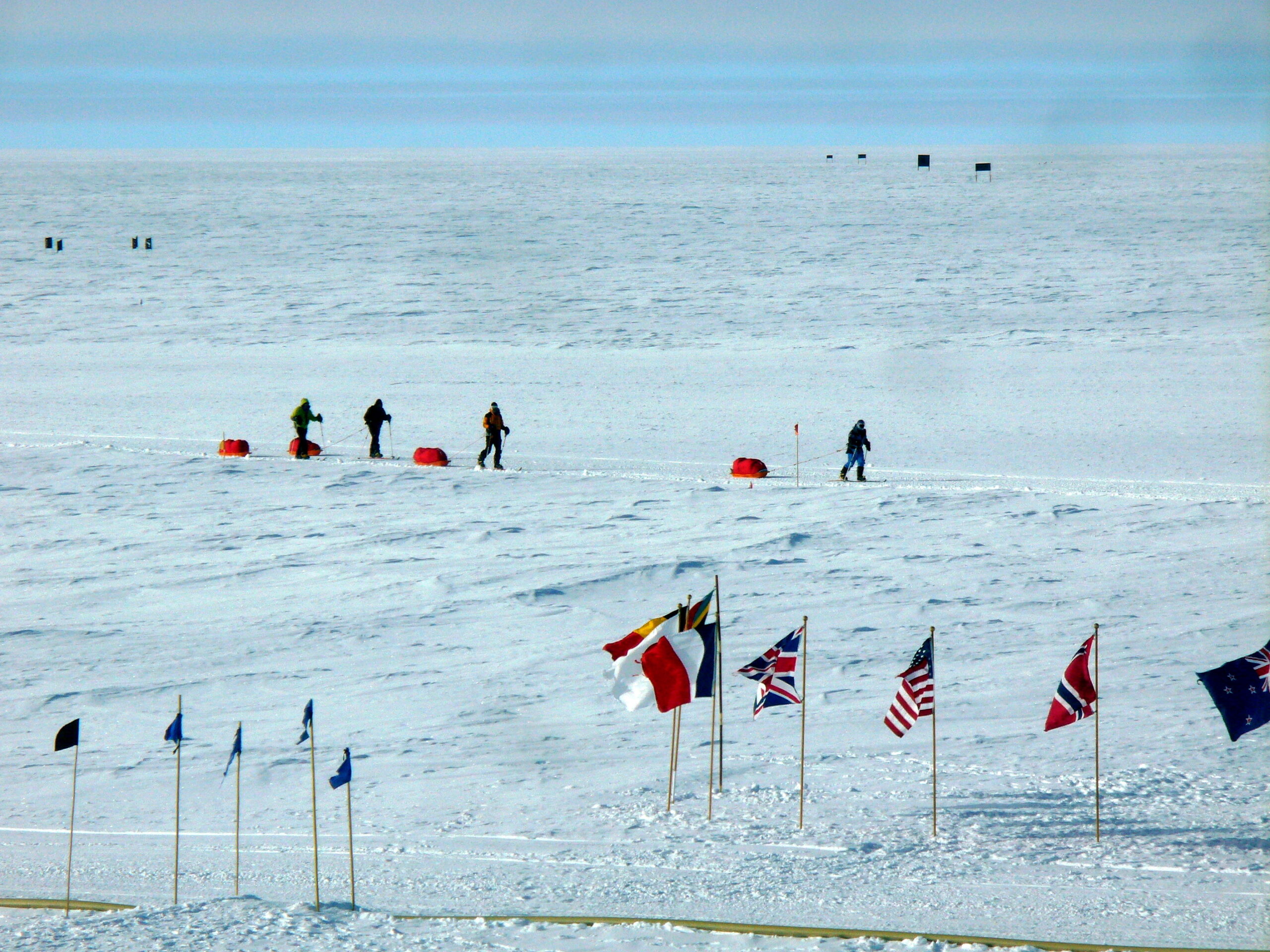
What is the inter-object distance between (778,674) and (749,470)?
863cm

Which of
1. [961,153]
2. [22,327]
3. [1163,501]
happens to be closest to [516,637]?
[1163,501]

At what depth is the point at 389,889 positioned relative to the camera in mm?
8359

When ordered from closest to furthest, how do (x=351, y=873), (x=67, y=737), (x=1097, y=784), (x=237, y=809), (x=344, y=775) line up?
(x=237, y=809)
(x=351, y=873)
(x=344, y=775)
(x=1097, y=784)
(x=67, y=737)

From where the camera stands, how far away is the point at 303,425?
19312 millimetres

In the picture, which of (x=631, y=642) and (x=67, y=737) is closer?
(x=67, y=737)

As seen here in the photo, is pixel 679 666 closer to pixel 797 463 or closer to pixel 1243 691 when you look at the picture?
pixel 1243 691

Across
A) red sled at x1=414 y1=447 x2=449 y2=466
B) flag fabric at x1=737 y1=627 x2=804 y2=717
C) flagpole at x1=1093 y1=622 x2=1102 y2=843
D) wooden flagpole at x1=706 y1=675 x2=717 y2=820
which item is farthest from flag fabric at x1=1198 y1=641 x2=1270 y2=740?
red sled at x1=414 y1=447 x2=449 y2=466

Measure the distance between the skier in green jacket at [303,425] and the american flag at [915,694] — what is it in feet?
38.8

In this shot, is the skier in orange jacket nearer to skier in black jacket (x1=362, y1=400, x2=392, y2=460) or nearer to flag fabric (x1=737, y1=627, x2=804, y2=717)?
skier in black jacket (x1=362, y1=400, x2=392, y2=460)

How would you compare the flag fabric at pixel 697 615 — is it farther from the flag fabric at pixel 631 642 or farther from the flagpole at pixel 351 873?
the flagpole at pixel 351 873

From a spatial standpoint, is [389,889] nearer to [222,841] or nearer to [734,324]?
[222,841]

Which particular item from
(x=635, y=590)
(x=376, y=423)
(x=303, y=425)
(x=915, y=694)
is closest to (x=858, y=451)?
(x=635, y=590)

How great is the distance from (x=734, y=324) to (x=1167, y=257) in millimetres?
12490

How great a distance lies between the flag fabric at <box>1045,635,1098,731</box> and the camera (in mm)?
8836
